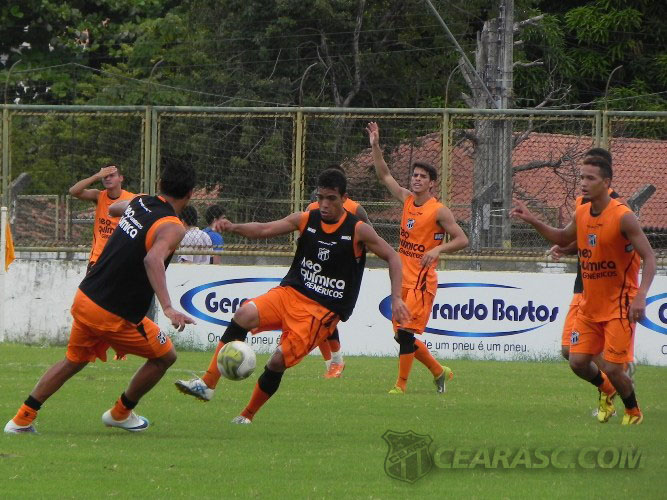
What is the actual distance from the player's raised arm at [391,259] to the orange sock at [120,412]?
2.16 meters

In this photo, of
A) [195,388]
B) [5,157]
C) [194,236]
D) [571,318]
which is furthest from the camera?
[5,157]

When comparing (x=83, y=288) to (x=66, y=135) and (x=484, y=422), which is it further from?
(x=66, y=135)

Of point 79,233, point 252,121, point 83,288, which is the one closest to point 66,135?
point 79,233

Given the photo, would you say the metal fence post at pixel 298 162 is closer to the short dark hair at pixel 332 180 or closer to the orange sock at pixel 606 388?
the short dark hair at pixel 332 180

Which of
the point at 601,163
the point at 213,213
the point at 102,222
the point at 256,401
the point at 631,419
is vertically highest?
the point at 601,163

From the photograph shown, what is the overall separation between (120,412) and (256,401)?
1094 millimetres

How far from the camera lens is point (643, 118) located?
17.3 meters

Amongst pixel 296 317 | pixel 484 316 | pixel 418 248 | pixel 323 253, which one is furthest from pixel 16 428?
pixel 484 316

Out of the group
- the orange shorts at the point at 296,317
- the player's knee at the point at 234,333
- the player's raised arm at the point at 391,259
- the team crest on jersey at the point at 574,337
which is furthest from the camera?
the team crest on jersey at the point at 574,337

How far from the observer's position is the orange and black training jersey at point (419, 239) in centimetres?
1355

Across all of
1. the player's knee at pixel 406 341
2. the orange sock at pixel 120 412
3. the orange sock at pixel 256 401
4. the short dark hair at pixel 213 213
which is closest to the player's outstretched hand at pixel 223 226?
the orange sock at pixel 256 401

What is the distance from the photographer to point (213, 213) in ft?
57.7

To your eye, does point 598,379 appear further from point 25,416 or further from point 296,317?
point 25,416

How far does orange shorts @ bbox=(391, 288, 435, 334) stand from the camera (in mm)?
13359
